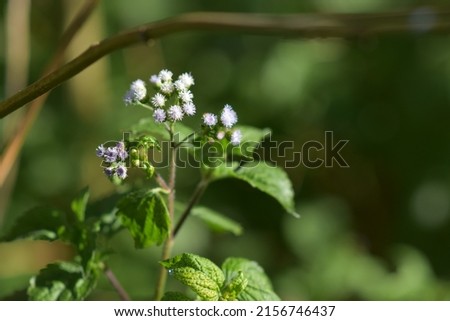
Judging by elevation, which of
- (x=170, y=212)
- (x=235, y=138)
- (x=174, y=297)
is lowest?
(x=174, y=297)

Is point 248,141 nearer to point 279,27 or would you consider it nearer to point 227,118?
point 227,118

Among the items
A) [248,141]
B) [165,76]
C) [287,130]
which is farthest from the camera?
[287,130]

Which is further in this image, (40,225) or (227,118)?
(40,225)

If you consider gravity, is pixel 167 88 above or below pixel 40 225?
above

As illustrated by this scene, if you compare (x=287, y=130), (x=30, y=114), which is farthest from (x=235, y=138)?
(x=287, y=130)

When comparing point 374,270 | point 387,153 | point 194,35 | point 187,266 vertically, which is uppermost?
point 194,35

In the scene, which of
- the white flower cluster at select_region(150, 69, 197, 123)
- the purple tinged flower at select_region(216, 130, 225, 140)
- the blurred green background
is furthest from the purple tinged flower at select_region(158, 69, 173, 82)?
the blurred green background
